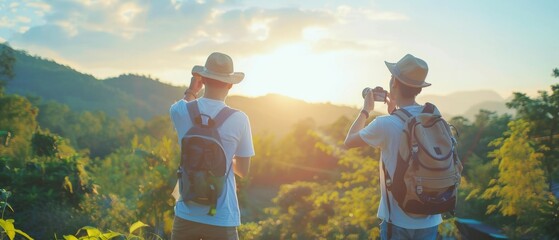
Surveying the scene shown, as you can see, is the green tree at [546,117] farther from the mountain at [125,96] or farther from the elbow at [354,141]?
the mountain at [125,96]

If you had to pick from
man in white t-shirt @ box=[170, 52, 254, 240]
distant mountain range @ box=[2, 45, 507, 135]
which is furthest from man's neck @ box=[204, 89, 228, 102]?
distant mountain range @ box=[2, 45, 507, 135]

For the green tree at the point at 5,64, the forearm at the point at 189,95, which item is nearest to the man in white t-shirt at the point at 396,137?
the forearm at the point at 189,95

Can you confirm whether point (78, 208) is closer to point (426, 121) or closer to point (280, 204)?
point (280, 204)

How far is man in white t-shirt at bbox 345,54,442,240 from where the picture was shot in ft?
9.70

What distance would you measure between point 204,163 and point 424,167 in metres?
1.25

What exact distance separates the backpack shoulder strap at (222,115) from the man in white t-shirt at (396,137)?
749mm

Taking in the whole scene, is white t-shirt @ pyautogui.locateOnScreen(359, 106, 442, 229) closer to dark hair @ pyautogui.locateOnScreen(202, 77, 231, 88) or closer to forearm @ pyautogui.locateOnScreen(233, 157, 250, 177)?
forearm @ pyautogui.locateOnScreen(233, 157, 250, 177)

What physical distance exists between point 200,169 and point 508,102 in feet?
47.6

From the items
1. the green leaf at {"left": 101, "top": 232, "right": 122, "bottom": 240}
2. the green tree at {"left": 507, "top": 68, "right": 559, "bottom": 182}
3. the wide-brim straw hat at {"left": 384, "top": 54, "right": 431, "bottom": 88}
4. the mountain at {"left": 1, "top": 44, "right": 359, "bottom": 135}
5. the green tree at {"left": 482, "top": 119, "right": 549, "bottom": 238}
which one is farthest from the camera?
the mountain at {"left": 1, "top": 44, "right": 359, "bottom": 135}

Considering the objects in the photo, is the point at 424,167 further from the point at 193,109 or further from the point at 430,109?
the point at 193,109

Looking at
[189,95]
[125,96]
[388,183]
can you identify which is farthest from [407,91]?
[125,96]

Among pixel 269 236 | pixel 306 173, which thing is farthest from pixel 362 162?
pixel 306 173

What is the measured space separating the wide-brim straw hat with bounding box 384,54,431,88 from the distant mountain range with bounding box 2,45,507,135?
3610 inches

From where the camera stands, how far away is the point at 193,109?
→ 3025 mm
